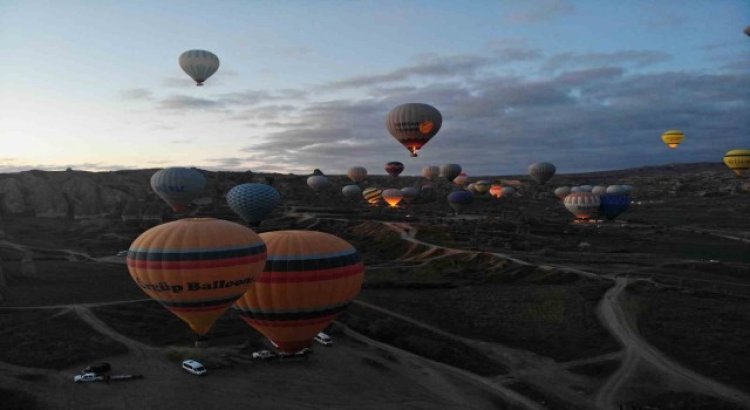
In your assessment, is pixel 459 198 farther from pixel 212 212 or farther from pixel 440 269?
pixel 440 269

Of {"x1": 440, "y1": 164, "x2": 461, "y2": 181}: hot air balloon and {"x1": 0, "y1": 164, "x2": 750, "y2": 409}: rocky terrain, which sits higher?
{"x1": 440, "y1": 164, "x2": 461, "y2": 181}: hot air balloon

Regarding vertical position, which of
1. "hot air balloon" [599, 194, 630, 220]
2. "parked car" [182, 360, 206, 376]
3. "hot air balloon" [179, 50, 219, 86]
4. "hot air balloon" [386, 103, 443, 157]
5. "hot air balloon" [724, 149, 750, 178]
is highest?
"hot air balloon" [179, 50, 219, 86]

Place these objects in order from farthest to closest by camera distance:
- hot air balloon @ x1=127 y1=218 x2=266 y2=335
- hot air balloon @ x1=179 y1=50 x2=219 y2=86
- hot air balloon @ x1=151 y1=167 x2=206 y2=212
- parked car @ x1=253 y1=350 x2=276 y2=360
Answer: hot air balloon @ x1=151 y1=167 x2=206 y2=212, hot air balloon @ x1=179 y1=50 x2=219 y2=86, parked car @ x1=253 y1=350 x2=276 y2=360, hot air balloon @ x1=127 y1=218 x2=266 y2=335

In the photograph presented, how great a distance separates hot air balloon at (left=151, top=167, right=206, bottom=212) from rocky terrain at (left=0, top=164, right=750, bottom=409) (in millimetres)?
12255

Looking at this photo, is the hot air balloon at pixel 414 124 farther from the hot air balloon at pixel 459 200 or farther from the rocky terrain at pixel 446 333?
the hot air balloon at pixel 459 200

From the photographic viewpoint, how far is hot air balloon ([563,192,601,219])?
110562 mm

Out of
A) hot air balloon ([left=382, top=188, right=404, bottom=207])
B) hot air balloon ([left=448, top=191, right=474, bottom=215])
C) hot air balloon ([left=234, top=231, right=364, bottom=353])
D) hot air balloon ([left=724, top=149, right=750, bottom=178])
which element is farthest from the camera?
hot air balloon ([left=382, top=188, right=404, bottom=207])

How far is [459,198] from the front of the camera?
136125 millimetres

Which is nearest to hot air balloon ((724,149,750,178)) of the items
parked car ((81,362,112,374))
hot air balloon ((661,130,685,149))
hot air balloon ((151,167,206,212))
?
hot air balloon ((661,130,685,149))

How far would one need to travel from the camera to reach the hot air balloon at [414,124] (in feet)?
250

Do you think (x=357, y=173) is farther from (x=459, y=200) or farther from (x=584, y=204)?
(x=584, y=204)

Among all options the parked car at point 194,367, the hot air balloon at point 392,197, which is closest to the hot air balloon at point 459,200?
the hot air balloon at point 392,197

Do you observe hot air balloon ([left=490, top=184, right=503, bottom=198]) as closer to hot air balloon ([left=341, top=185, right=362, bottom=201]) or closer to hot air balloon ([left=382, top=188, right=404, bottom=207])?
hot air balloon ([left=341, top=185, right=362, bottom=201])

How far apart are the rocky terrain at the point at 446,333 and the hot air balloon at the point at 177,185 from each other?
12.3 m
